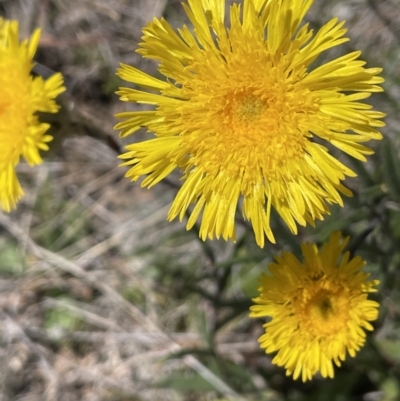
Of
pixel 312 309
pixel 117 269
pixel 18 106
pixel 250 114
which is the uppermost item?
pixel 250 114

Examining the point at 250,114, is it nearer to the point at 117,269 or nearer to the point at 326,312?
the point at 326,312

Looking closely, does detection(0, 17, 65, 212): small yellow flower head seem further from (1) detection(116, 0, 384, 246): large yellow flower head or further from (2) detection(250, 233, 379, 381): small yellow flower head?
(2) detection(250, 233, 379, 381): small yellow flower head

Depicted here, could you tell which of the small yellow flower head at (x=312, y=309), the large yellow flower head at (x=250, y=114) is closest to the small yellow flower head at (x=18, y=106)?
the large yellow flower head at (x=250, y=114)

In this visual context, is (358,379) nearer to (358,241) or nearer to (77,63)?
(358,241)

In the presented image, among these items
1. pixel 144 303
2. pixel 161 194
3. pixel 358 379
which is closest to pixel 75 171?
pixel 161 194

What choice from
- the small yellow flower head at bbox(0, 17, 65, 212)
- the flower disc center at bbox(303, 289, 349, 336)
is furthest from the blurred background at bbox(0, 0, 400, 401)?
the small yellow flower head at bbox(0, 17, 65, 212)

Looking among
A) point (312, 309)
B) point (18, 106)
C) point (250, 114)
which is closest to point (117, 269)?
point (18, 106)
